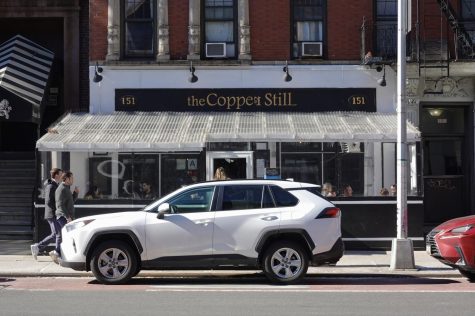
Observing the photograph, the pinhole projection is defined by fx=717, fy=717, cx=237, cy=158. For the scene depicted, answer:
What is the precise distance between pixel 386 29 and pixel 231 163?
5136mm

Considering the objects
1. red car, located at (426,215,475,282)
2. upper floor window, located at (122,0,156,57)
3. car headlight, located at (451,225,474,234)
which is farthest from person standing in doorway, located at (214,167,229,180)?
car headlight, located at (451,225,474,234)

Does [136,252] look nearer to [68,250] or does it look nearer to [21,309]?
[68,250]

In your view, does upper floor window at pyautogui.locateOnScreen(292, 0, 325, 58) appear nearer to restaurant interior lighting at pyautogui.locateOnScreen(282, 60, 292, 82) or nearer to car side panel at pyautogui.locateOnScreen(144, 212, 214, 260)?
restaurant interior lighting at pyautogui.locateOnScreen(282, 60, 292, 82)

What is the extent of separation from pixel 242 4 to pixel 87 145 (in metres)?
5.27

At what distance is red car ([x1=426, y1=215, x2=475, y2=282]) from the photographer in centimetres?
1146

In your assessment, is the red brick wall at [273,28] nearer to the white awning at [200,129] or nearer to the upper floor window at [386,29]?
the upper floor window at [386,29]

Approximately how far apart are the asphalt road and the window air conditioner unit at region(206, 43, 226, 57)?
23.5ft

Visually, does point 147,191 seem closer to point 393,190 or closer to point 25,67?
point 25,67

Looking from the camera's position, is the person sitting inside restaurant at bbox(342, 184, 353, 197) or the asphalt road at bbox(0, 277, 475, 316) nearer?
the asphalt road at bbox(0, 277, 475, 316)

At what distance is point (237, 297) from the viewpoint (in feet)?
34.3

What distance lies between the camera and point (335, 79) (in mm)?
17922

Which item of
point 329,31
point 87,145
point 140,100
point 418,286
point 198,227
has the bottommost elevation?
point 418,286

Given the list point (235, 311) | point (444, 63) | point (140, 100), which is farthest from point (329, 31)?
point (235, 311)

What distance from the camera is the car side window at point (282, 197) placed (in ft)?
38.9
